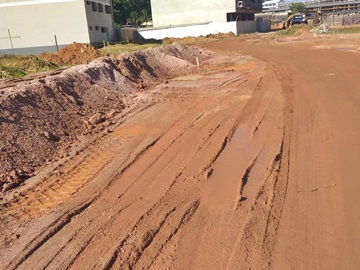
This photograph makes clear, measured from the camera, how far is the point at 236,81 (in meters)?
17.6

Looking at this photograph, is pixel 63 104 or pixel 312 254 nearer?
pixel 312 254

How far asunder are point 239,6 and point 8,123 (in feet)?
188

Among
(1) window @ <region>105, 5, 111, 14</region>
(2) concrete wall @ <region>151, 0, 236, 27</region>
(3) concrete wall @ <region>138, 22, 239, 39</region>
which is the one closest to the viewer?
(1) window @ <region>105, 5, 111, 14</region>

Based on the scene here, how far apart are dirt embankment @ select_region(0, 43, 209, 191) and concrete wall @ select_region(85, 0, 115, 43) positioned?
72.4 ft

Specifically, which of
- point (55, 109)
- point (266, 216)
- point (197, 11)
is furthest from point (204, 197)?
point (197, 11)

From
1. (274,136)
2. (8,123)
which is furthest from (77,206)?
(274,136)

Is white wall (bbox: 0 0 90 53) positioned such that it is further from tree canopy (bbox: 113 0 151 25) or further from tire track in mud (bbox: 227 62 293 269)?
tree canopy (bbox: 113 0 151 25)

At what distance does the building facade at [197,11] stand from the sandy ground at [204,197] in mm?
50780

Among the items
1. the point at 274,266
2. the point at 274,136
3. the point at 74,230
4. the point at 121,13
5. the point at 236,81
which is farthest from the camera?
the point at 121,13

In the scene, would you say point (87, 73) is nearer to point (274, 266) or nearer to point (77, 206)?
point (77, 206)

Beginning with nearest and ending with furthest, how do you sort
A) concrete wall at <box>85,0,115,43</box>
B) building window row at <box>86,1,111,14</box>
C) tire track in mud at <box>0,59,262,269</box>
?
tire track in mud at <box>0,59,262,269</box>, concrete wall at <box>85,0,115,43</box>, building window row at <box>86,1,111,14</box>

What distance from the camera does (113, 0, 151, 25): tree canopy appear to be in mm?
78781

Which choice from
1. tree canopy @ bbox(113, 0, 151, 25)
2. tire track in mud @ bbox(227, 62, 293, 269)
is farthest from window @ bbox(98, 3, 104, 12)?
tire track in mud @ bbox(227, 62, 293, 269)

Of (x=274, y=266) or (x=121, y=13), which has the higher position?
(x=121, y=13)
